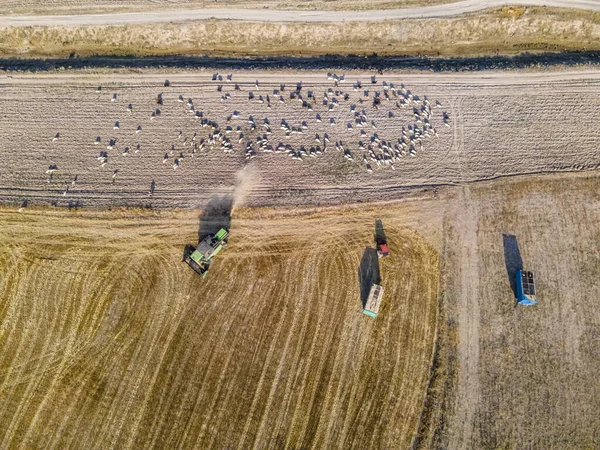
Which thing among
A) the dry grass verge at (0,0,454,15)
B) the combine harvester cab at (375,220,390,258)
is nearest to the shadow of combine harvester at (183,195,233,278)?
the combine harvester cab at (375,220,390,258)

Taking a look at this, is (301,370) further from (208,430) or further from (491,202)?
(491,202)

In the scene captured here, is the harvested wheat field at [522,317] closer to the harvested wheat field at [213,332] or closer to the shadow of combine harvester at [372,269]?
the harvested wheat field at [213,332]

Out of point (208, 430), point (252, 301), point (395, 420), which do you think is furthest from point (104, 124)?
point (395, 420)

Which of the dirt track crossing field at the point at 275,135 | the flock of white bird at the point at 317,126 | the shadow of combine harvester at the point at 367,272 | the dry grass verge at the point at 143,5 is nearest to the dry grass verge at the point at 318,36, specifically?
the dry grass verge at the point at 143,5

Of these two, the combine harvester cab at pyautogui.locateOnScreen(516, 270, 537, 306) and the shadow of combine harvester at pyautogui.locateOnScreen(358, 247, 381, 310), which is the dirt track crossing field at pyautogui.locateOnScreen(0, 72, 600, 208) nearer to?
the shadow of combine harvester at pyautogui.locateOnScreen(358, 247, 381, 310)

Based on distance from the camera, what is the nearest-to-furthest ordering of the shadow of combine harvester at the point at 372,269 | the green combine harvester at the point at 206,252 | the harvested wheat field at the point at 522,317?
the harvested wheat field at the point at 522,317 < the green combine harvester at the point at 206,252 < the shadow of combine harvester at the point at 372,269

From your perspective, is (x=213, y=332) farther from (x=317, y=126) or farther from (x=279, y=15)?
(x=279, y=15)
